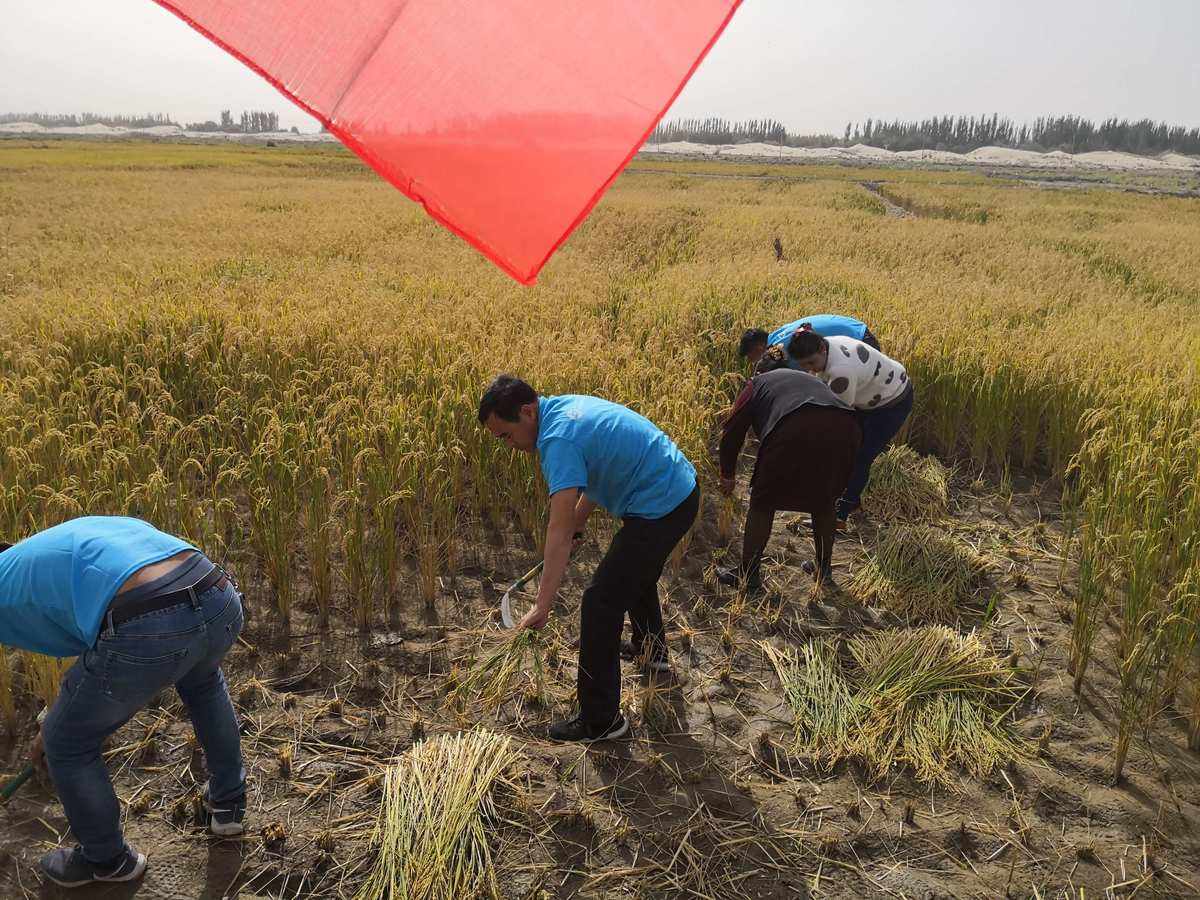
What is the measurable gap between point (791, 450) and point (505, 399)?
1735mm

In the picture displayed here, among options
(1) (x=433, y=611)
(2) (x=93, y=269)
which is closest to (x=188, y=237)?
(2) (x=93, y=269)

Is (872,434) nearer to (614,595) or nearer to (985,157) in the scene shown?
(614,595)

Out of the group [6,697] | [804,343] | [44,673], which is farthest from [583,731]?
[804,343]

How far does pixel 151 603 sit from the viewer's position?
2.06m

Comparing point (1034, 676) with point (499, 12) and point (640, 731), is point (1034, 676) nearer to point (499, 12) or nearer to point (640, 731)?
point (640, 731)

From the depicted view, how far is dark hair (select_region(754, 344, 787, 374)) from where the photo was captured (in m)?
4.21

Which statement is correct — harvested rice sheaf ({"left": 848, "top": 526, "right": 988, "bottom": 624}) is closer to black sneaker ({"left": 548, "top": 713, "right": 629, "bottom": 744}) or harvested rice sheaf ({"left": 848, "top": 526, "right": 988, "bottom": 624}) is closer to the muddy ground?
the muddy ground

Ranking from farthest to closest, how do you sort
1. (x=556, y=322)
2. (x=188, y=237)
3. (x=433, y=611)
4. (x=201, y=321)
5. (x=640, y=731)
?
(x=188, y=237), (x=556, y=322), (x=201, y=321), (x=433, y=611), (x=640, y=731)

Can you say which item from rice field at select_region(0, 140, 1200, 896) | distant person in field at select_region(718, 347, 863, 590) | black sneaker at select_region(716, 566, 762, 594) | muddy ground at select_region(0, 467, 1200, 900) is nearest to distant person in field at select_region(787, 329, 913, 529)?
distant person in field at select_region(718, 347, 863, 590)

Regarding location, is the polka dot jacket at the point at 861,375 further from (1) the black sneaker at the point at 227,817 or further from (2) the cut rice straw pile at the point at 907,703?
(1) the black sneaker at the point at 227,817

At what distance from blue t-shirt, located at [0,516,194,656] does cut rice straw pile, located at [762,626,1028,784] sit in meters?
2.36

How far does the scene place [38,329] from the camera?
5809 millimetres

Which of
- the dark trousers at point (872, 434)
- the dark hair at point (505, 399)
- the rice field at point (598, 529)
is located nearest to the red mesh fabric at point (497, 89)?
the dark hair at point (505, 399)

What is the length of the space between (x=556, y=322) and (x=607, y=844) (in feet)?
16.9
